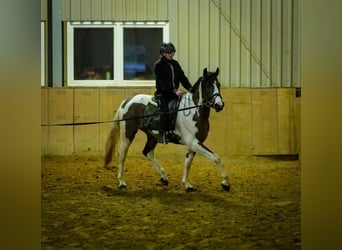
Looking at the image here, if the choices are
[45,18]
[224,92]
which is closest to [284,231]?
[224,92]

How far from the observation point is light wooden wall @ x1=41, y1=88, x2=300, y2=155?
28.2ft

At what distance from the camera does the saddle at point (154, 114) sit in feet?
20.7

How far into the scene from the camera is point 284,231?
4.43 metres

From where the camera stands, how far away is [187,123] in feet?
20.4

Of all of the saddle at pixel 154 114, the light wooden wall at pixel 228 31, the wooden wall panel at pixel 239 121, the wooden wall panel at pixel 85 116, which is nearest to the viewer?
the saddle at pixel 154 114

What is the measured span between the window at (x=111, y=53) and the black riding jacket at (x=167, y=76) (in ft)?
8.94

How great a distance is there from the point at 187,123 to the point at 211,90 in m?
0.44

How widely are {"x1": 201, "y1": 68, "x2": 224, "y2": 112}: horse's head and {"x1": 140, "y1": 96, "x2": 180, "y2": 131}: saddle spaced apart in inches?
14.4

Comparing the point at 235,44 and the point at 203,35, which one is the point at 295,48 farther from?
the point at 203,35

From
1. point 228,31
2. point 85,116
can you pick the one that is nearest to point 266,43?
point 228,31

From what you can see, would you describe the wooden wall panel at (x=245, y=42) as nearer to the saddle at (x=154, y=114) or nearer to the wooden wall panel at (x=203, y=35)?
the wooden wall panel at (x=203, y=35)

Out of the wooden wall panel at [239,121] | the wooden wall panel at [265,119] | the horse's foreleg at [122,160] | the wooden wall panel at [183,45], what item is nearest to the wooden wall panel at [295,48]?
the wooden wall panel at [265,119]
